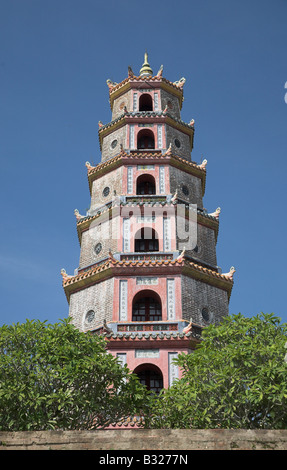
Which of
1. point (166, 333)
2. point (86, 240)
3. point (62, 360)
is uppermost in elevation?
point (86, 240)

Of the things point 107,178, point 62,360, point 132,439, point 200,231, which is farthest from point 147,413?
point 107,178

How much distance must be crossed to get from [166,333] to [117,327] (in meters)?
1.98

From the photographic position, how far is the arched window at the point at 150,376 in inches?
940

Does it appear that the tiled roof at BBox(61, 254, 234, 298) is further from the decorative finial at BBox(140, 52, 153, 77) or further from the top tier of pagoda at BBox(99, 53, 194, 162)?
the decorative finial at BBox(140, 52, 153, 77)

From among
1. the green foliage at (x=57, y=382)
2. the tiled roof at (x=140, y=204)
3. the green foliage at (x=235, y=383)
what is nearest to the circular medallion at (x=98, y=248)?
the tiled roof at (x=140, y=204)

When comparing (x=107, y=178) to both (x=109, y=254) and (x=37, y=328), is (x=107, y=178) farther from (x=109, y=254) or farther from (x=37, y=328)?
(x=37, y=328)

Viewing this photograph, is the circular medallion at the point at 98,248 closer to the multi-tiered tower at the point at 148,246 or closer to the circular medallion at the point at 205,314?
the multi-tiered tower at the point at 148,246

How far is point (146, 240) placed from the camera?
28.1 meters

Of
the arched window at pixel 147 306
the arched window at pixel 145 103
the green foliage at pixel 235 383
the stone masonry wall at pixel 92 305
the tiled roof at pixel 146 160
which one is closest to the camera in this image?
the green foliage at pixel 235 383

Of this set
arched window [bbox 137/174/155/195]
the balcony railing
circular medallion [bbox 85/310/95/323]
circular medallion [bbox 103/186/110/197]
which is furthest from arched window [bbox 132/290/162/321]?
circular medallion [bbox 103/186/110/197]

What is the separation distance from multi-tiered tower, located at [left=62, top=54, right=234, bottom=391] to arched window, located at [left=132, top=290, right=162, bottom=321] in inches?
1.7

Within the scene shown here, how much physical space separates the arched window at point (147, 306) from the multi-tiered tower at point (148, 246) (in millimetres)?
43

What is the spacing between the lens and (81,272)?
91.1ft

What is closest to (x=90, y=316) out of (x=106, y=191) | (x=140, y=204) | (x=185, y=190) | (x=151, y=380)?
(x=151, y=380)
